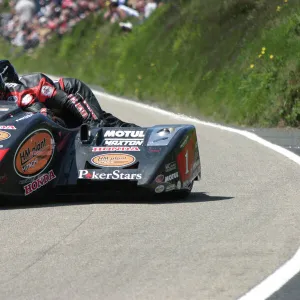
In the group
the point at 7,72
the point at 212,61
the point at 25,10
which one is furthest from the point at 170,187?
the point at 25,10

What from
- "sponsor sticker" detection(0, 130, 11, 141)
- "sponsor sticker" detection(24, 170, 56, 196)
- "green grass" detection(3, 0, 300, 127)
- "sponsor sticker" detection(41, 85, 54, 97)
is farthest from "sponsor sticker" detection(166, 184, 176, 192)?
"green grass" detection(3, 0, 300, 127)

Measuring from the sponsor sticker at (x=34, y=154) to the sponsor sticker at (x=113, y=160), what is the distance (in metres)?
0.39

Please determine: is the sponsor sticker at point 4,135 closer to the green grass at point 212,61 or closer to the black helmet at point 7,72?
the black helmet at point 7,72

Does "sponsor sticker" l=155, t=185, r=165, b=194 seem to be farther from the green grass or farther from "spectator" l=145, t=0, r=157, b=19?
"spectator" l=145, t=0, r=157, b=19

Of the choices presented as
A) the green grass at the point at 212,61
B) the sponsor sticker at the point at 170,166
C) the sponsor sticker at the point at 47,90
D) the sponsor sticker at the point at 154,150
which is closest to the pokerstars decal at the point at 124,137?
the sponsor sticker at the point at 154,150

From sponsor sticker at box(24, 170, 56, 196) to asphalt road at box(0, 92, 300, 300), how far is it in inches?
5.8

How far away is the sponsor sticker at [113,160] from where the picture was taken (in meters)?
9.01

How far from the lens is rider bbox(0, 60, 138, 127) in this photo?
9758mm

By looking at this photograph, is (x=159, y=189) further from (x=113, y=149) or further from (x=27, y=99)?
(x=27, y=99)

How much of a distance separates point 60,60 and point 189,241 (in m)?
24.2

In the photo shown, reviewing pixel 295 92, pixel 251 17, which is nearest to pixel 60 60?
pixel 251 17

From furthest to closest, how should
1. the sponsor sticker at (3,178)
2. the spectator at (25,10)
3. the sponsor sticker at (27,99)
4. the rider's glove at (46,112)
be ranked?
the spectator at (25,10)
the sponsor sticker at (27,99)
the rider's glove at (46,112)
the sponsor sticker at (3,178)

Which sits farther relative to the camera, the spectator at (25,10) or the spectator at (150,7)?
the spectator at (25,10)

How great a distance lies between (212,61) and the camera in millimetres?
20156
